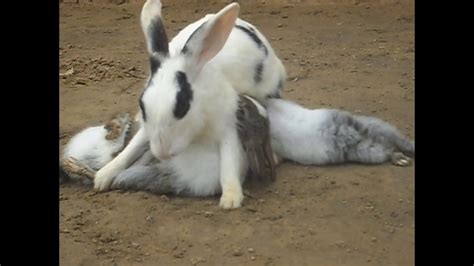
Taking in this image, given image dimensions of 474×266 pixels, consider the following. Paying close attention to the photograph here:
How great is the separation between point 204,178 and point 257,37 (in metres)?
0.90

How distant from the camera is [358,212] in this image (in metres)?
3.68

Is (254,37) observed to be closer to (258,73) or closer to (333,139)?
(258,73)

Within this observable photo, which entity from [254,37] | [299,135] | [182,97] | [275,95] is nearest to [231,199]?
[182,97]

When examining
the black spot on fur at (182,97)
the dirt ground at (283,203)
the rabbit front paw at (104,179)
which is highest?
the black spot on fur at (182,97)

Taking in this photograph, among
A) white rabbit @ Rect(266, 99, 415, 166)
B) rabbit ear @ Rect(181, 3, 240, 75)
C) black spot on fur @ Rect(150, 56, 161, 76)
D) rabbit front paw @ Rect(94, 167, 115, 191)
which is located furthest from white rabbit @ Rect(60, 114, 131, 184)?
white rabbit @ Rect(266, 99, 415, 166)

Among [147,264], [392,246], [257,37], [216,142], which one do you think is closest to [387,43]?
[257,37]

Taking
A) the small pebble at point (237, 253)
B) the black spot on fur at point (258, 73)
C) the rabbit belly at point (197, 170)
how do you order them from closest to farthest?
1. the small pebble at point (237, 253)
2. the rabbit belly at point (197, 170)
3. the black spot on fur at point (258, 73)

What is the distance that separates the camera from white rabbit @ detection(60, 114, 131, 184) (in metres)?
4.09

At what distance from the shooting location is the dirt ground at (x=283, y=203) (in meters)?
A: 3.35

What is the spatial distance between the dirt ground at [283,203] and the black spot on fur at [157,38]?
683 mm

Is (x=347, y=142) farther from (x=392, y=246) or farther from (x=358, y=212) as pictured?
(x=392, y=246)

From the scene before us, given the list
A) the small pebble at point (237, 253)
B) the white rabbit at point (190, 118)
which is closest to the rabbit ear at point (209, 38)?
the white rabbit at point (190, 118)

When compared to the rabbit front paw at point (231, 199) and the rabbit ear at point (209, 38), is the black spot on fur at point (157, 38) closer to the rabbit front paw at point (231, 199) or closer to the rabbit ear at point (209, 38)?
the rabbit ear at point (209, 38)
